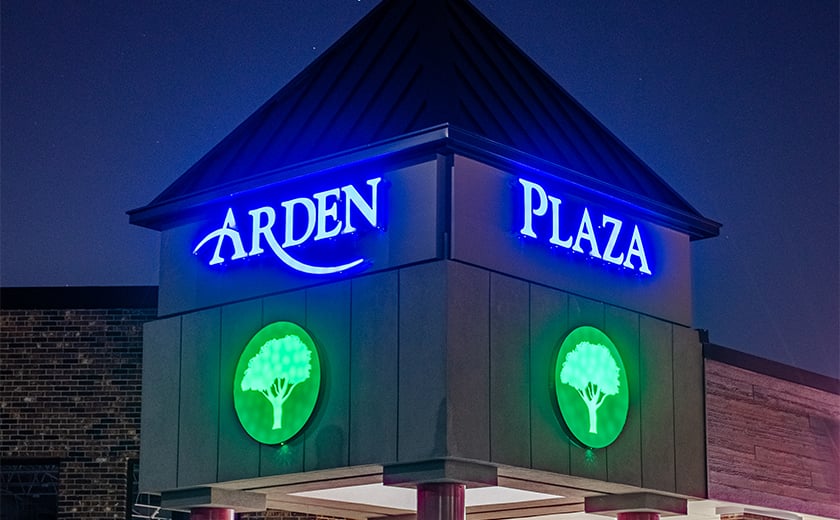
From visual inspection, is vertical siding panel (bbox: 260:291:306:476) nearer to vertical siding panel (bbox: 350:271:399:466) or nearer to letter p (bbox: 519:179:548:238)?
vertical siding panel (bbox: 350:271:399:466)

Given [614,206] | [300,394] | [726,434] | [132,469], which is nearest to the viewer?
[300,394]

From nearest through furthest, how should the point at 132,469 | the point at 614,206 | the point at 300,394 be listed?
the point at 300,394
the point at 614,206
the point at 132,469

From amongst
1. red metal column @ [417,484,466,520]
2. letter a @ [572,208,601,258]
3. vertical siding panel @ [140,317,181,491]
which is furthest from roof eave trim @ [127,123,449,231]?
red metal column @ [417,484,466,520]

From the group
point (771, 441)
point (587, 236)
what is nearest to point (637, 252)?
point (587, 236)

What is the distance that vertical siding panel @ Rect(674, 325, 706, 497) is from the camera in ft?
68.5

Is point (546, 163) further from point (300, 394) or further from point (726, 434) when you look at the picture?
point (726, 434)

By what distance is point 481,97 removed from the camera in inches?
A: 758

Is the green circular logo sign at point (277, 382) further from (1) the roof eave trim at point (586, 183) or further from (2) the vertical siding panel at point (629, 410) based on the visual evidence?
(2) the vertical siding panel at point (629, 410)

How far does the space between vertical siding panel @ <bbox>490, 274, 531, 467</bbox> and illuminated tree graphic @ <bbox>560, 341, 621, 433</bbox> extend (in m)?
0.71

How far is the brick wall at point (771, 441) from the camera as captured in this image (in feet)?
79.3

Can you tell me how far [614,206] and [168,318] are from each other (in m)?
5.89

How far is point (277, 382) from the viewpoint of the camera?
18953 mm

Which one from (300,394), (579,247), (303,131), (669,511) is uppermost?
(303,131)

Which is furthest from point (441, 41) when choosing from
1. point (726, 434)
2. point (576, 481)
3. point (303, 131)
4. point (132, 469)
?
point (132, 469)
